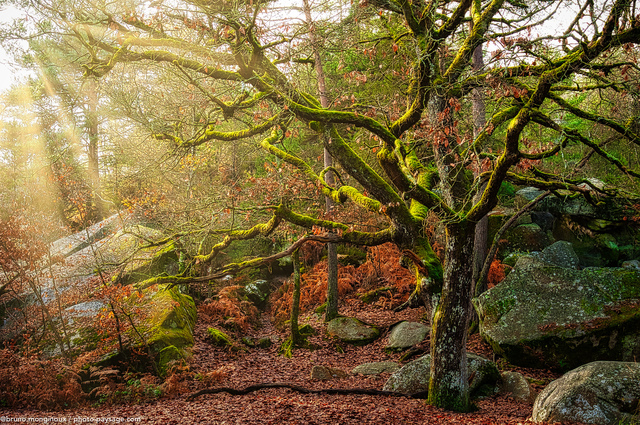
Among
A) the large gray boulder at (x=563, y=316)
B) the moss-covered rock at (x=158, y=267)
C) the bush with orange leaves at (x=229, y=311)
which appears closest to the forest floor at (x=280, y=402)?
the large gray boulder at (x=563, y=316)

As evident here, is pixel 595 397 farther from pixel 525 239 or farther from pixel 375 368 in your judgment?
pixel 525 239

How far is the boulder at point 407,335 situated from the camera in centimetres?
998

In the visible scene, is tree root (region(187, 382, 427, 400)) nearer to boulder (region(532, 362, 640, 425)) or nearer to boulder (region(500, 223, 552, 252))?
boulder (region(532, 362, 640, 425))

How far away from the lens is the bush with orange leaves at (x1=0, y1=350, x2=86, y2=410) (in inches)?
270

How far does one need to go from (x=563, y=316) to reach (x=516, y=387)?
77.6 inches

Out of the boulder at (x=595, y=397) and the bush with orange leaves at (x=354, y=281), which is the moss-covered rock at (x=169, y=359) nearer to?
the bush with orange leaves at (x=354, y=281)

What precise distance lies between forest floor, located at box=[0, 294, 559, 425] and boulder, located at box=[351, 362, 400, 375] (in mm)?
256

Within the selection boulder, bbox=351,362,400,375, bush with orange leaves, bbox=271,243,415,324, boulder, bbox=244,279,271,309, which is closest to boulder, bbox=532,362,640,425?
boulder, bbox=351,362,400,375

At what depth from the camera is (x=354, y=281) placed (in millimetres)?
14148

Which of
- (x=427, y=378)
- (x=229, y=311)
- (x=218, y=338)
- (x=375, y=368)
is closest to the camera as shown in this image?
(x=427, y=378)

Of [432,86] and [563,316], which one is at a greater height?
[432,86]

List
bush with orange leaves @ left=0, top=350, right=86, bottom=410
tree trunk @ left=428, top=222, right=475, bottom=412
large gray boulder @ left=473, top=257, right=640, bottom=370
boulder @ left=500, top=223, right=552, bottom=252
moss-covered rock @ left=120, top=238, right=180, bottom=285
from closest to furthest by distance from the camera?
tree trunk @ left=428, top=222, right=475, bottom=412, bush with orange leaves @ left=0, top=350, right=86, bottom=410, large gray boulder @ left=473, top=257, right=640, bottom=370, moss-covered rock @ left=120, top=238, right=180, bottom=285, boulder @ left=500, top=223, right=552, bottom=252

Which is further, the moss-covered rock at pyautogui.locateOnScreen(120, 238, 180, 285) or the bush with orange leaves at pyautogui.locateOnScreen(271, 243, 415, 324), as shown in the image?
the bush with orange leaves at pyautogui.locateOnScreen(271, 243, 415, 324)

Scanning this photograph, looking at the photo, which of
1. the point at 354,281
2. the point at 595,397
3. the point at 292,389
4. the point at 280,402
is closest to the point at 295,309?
the point at 292,389
